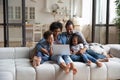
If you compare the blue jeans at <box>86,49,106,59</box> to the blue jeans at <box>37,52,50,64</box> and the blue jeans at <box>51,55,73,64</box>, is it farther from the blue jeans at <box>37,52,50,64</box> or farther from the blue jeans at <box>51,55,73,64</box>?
the blue jeans at <box>37,52,50,64</box>

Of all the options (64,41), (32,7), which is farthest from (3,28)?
(32,7)

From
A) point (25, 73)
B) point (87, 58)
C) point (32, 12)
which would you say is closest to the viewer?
point (25, 73)

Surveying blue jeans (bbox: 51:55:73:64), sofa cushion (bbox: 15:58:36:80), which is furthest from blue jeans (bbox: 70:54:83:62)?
sofa cushion (bbox: 15:58:36:80)

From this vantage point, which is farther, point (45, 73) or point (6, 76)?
point (45, 73)

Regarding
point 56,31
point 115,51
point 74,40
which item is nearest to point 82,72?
point 74,40

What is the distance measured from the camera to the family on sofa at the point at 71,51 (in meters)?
3.38

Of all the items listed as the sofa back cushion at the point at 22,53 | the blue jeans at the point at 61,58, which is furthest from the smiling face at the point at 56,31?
the sofa back cushion at the point at 22,53

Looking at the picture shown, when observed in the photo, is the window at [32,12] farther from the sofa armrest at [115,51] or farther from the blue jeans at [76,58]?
the blue jeans at [76,58]

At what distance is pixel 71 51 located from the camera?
3.87 m

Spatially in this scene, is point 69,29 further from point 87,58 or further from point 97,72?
point 97,72

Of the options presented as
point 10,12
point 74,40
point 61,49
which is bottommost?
point 61,49

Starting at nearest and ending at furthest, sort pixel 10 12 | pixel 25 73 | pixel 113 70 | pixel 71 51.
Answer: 1. pixel 25 73
2. pixel 113 70
3. pixel 71 51
4. pixel 10 12

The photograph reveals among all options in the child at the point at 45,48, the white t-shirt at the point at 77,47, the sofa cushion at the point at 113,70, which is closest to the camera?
the sofa cushion at the point at 113,70

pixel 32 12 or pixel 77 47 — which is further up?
pixel 32 12
